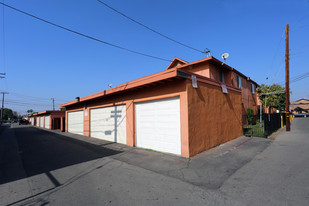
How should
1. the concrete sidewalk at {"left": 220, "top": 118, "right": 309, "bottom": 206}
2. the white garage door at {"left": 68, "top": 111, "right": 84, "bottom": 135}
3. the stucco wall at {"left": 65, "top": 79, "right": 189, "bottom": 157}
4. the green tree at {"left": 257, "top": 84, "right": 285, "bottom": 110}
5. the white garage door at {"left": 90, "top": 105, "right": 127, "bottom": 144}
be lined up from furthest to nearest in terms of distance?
the green tree at {"left": 257, "top": 84, "right": 285, "bottom": 110}, the white garage door at {"left": 68, "top": 111, "right": 84, "bottom": 135}, the white garage door at {"left": 90, "top": 105, "right": 127, "bottom": 144}, the stucco wall at {"left": 65, "top": 79, "right": 189, "bottom": 157}, the concrete sidewalk at {"left": 220, "top": 118, "right": 309, "bottom": 206}

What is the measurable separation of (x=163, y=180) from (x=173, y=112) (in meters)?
3.17

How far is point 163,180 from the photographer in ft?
14.0

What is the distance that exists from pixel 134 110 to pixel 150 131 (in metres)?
1.69

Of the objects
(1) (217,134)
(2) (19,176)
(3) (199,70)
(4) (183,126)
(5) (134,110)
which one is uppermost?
(3) (199,70)

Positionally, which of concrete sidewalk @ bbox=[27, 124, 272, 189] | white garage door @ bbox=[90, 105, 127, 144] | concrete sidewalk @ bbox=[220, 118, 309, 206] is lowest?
concrete sidewalk @ bbox=[27, 124, 272, 189]

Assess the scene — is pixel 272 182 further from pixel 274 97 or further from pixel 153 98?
pixel 274 97

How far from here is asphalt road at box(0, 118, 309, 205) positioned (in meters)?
3.29

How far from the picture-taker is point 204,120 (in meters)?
7.16

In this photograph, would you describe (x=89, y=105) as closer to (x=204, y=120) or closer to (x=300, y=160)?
(x=204, y=120)

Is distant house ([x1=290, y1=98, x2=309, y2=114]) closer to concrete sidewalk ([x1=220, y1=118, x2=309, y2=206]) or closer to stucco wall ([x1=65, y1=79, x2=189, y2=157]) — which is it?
concrete sidewalk ([x1=220, y1=118, x2=309, y2=206])

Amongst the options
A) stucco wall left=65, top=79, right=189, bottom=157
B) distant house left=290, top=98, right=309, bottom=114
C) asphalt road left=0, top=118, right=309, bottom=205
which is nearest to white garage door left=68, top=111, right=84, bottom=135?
stucco wall left=65, top=79, right=189, bottom=157

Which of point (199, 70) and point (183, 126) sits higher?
point (199, 70)

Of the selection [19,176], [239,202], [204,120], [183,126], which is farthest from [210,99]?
[19,176]

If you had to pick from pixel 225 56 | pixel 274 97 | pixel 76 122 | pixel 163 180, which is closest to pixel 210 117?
pixel 163 180
